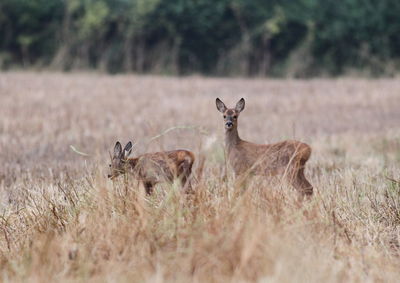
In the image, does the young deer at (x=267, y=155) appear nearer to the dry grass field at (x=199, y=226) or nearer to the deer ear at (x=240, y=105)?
the deer ear at (x=240, y=105)

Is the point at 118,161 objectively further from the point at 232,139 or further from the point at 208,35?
the point at 208,35

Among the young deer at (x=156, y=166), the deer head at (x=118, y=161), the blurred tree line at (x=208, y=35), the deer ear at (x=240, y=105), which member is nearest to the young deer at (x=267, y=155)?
the deer ear at (x=240, y=105)

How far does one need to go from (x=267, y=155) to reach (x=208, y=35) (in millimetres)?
25141

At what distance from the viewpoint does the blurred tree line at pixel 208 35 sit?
31156 millimetres

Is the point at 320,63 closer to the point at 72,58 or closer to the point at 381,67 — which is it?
the point at 381,67

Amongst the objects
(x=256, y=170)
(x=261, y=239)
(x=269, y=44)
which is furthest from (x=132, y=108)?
(x=269, y=44)

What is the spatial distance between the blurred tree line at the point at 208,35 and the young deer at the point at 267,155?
22172 millimetres

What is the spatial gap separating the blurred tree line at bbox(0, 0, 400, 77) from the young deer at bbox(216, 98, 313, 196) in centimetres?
2217

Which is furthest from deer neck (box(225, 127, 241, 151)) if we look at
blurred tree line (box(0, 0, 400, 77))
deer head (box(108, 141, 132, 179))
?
blurred tree line (box(0, 0, 400, 77))

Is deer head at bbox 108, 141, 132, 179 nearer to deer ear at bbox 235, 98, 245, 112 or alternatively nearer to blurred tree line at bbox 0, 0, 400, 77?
deer ear at bbox 235, 98, 245, 112

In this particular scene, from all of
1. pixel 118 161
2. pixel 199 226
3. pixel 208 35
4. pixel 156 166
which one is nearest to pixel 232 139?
pixel 156 166

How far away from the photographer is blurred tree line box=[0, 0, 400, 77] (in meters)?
31.2

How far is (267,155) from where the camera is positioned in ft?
26.0

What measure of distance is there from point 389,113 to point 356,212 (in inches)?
494
